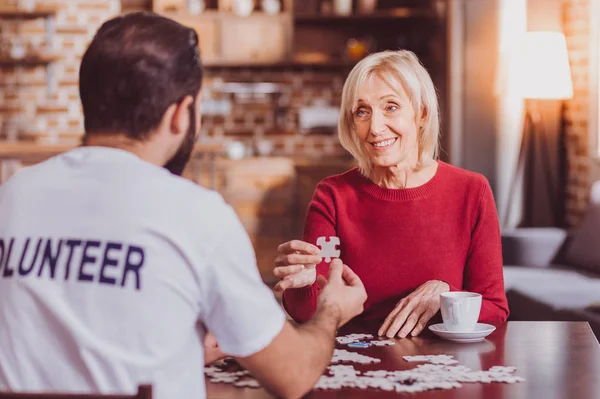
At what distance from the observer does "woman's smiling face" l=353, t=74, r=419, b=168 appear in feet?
6.93

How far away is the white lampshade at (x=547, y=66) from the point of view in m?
5.09

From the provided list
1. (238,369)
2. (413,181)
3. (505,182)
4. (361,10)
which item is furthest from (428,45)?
(238,369)

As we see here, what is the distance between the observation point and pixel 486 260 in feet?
6.81

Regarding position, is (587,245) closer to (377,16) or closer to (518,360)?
(518,360)

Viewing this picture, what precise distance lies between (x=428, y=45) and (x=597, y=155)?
100 inches

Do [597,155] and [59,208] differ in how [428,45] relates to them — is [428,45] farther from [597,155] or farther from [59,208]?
[59,208]

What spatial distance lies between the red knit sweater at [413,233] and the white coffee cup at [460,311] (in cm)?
32

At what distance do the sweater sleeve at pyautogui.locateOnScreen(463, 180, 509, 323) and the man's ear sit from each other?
3.44ft

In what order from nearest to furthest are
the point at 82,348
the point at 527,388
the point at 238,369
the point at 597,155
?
the point at 82,348, the point at 527,388, the point at 238,369, the point at 597,155

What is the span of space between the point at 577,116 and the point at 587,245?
139cm

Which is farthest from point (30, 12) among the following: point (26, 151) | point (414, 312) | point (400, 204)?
point (414, 312)

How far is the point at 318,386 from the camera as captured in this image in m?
1.38

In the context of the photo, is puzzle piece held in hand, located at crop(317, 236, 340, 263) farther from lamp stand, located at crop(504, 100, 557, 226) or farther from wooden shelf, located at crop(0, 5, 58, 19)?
wooden shelf, located at crop(0, 5, 58, 19)

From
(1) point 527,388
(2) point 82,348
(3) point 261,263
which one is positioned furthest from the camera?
(3) point 261,263
